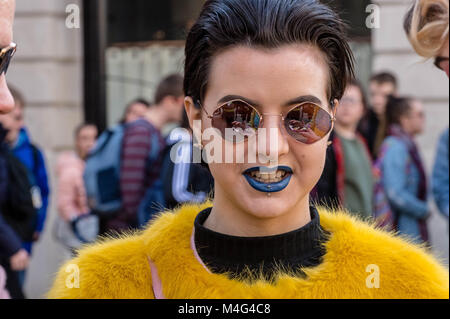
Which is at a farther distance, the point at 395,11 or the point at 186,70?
the point at 395,11

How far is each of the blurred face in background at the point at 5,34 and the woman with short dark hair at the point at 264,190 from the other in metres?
0.57

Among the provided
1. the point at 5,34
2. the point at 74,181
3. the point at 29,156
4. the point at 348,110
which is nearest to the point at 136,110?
the point at 74,181

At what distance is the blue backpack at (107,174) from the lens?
5707 millimetres

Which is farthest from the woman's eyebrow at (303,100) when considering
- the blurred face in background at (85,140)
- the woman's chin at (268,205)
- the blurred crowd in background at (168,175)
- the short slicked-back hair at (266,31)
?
the blurred face in background at (85,140)

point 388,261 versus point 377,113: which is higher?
point 388,261

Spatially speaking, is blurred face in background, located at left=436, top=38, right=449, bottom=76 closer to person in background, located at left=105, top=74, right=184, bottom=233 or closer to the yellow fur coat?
the yellow fur coat

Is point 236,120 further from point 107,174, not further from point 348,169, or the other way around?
point 107,174

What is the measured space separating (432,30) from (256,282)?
105cm

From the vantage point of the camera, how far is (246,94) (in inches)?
81.5

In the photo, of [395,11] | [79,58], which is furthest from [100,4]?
[395,11]

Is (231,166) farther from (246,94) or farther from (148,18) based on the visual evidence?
(148,18)

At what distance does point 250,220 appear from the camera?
218 cm

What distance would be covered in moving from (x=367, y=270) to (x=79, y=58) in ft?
22.9

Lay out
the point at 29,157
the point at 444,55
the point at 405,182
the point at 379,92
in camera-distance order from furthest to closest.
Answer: the point at 379,92, the point at 29,157, the point at 405,182, the point at 444,55
